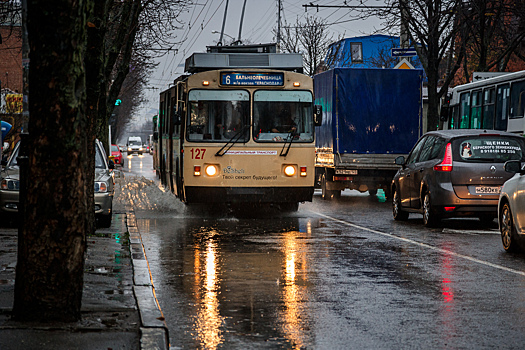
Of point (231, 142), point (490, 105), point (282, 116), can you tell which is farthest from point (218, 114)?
point (490, 105)

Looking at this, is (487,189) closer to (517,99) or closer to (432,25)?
(517,99)

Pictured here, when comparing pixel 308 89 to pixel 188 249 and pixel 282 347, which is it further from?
pixel 282 347

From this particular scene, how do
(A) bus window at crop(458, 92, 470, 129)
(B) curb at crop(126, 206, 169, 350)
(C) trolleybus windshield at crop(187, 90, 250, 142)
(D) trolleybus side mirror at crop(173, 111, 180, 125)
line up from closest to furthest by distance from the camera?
A: (B) curb at crop(126, 206, 169, 350) → (C) trolleybus windshield at crop(187, 90, 250, 142) → (D) trolleybus side mirror at crop(173, 111, 180, 125) → (A) bus window at crop(458, 92, 470, 129)

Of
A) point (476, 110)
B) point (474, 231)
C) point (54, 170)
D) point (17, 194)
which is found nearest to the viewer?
point (54, 170)

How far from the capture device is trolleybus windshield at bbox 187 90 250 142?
17484 millimetres

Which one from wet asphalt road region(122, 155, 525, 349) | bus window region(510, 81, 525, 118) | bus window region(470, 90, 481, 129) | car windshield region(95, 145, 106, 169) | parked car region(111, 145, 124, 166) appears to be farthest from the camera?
parked car region(111, 145, 124, 166)

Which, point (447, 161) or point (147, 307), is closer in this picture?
point (147, 307)

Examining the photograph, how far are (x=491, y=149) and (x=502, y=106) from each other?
29.8ft

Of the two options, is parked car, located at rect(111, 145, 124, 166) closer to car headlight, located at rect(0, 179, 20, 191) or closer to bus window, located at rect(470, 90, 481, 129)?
bus window, located at rect(470, 90, 481, 129)

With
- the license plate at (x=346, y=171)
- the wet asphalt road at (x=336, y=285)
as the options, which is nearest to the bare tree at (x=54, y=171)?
the wet asphalt road at (x=336, y=285)

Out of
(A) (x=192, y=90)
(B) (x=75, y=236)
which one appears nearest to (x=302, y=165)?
(A) (x=192, y=90)

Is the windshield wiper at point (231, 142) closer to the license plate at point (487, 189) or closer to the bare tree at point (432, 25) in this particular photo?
the license plate at point (487, 189)

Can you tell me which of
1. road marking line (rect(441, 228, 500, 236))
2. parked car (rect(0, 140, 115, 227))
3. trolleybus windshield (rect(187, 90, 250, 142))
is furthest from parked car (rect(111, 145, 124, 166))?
road marking line (rect(441, 228, 500, 236))

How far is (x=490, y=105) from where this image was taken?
24.5 m
